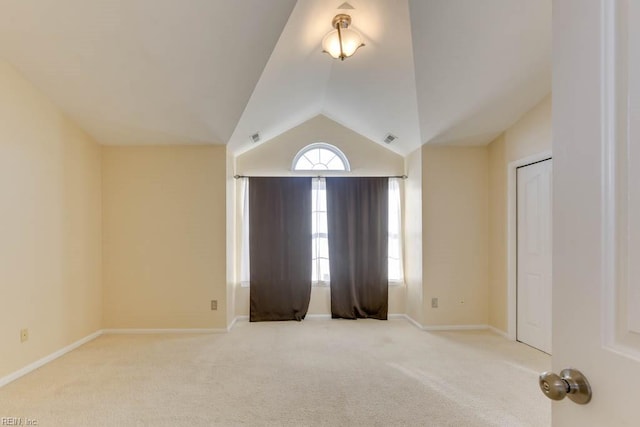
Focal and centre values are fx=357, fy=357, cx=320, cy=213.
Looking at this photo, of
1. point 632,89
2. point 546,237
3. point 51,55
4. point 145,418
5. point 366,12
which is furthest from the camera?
point 546,237

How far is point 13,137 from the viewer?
116 inches

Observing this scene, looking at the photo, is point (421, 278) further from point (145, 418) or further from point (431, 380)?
point (145, 418)

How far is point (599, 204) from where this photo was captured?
1.97 ft

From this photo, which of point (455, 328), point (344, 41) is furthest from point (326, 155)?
point (455, 328)

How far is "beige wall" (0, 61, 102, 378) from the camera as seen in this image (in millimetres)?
2891

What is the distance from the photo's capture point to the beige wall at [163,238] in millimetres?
4266

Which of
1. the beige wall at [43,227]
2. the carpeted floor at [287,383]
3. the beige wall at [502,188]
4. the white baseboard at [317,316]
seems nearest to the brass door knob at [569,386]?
the carpeted floor at [287,383]

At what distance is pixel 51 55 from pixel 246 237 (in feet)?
9.27

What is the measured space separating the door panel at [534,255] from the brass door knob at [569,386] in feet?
11.0

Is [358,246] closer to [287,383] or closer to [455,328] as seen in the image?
[455,328]

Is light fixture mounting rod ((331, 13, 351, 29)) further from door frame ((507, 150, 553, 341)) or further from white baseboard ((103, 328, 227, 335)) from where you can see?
white baseboard ((103, 328, 227, 335))

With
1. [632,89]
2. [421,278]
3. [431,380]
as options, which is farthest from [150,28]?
[421,278]

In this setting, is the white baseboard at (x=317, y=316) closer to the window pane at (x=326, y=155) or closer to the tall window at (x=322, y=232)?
the tall window at (x=322, y=232)

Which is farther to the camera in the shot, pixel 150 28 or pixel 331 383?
pixel 331 383
